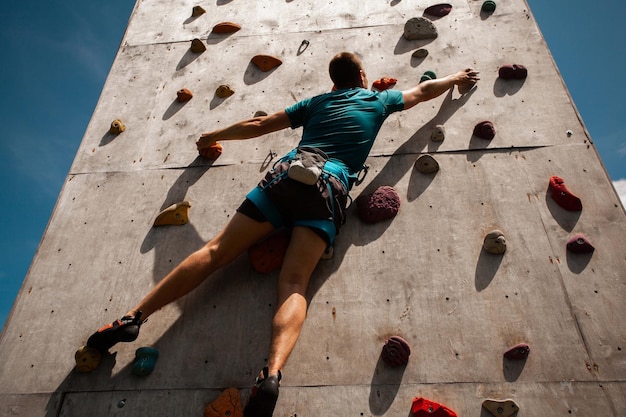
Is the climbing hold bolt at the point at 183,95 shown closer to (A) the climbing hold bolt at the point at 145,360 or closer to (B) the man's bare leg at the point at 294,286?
(B) the man's bare leg at the point at 294,286

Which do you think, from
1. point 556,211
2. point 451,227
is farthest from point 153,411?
point 556,211

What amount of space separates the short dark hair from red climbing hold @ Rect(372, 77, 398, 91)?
0.62m

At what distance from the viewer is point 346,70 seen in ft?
7.93

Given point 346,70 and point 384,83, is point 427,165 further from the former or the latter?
point 384,83

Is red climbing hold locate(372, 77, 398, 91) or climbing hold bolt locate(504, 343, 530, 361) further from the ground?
red climbing hold locate(372, 77, 398, 91)

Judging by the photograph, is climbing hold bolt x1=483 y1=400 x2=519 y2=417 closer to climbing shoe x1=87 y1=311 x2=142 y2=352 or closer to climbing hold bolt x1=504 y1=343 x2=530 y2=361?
climbing hold bolt x1=504 y1=343 x2=530 y2=361

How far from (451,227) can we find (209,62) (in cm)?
229

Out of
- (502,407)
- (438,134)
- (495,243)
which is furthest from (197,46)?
(502,407)

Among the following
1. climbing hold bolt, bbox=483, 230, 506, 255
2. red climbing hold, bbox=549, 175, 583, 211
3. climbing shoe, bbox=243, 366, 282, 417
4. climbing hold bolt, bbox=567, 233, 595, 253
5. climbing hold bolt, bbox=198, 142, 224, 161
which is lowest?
climbing hold bolt, bbox=567, 233, 595, 253

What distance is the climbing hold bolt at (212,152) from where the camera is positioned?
9.16 ft

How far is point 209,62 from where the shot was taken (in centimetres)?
350

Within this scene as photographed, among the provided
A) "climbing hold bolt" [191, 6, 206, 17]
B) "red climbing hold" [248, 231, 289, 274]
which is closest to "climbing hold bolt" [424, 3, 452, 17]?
"climbing hold bolt" [191, 6, 206, 17]

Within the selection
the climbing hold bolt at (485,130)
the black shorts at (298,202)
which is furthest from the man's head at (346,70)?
the climbing hold bolt at (485,130)

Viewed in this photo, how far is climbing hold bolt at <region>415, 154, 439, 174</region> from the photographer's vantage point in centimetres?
254
